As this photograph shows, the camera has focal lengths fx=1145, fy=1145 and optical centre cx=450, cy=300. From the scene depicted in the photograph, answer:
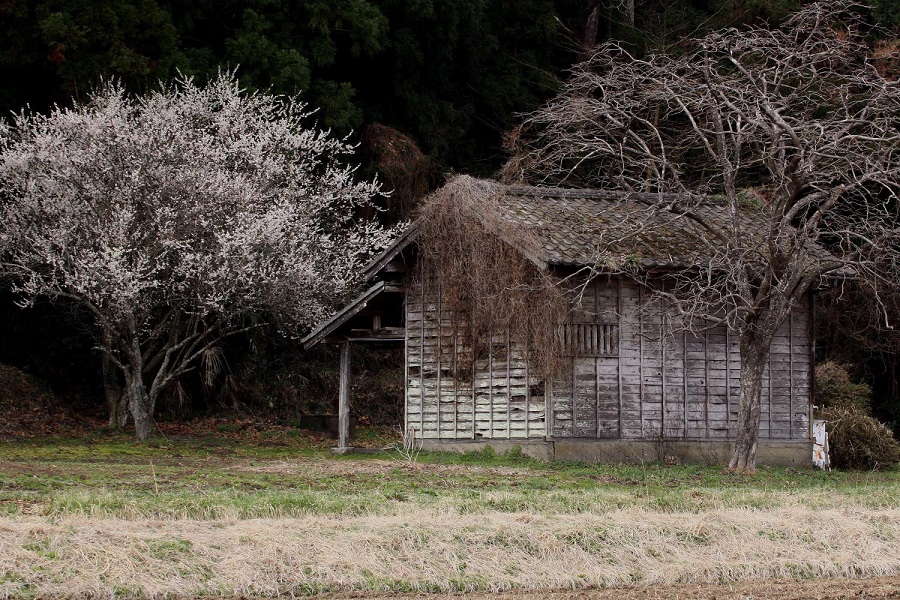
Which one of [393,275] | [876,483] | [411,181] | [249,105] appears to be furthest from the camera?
[411,181]

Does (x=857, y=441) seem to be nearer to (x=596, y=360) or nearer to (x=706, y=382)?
(x=706, y=382)

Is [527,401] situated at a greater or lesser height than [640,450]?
greater

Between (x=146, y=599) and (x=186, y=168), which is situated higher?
(x=186, y=168)

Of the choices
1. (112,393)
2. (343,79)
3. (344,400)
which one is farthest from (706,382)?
(343,79)

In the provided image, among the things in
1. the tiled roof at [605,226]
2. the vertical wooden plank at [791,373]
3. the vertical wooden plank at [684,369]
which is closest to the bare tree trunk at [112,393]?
the tiled roof at [605,226]

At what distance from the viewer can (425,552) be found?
1076 cm

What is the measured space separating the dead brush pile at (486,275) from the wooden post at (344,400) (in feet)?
10.6

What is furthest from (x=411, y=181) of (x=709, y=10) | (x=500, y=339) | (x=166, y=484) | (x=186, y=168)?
(x=166, y=484)

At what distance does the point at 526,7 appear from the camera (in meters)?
36.8

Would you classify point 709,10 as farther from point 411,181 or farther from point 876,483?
point 876,483

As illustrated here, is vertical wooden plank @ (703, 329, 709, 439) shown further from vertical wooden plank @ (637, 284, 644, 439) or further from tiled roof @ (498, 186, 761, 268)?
tiled roof @ (498, 186, 761, 268)

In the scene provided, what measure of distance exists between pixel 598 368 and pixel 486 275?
274 centimetres

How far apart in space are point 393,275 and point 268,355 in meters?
9.63

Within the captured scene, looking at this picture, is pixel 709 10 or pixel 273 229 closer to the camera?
pixel 273 229
